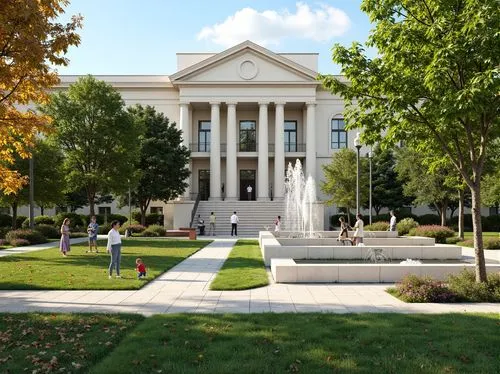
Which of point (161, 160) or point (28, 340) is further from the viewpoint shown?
point (161, 160)

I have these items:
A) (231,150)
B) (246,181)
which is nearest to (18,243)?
(231,150)

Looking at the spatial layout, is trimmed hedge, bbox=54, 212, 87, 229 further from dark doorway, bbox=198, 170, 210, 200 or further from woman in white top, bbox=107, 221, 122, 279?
woman in white top, bbox=107, 221, 122, 279

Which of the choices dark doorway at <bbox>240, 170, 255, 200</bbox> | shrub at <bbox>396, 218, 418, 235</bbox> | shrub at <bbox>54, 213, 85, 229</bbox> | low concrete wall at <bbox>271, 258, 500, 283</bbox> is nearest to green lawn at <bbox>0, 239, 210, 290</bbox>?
low concrete wall at <bbox>271, 258, 500, 283</bbox>

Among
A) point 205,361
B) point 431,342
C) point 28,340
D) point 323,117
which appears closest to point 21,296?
point 28,340

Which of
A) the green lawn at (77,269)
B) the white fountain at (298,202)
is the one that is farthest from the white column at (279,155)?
the green lawn at (77,269)

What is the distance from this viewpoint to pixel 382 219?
45.0 m

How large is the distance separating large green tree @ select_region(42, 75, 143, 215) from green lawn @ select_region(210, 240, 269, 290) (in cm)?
1372

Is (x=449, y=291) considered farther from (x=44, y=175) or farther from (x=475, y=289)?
(x=44, y=175)

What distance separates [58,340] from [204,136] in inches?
1819

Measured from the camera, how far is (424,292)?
10094 millimetres

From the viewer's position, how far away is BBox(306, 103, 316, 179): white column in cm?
4872

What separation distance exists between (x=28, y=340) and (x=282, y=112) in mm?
43246

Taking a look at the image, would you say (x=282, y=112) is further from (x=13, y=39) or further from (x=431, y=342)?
(x=431, y=342)

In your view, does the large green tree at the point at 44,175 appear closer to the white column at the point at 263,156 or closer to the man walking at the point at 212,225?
the man walking at the point at 212,225
